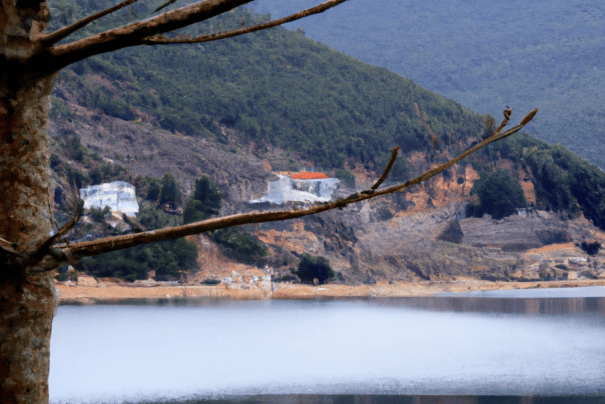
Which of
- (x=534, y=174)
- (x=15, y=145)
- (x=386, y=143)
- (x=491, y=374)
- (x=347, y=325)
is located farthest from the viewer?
(x=386, y=143)

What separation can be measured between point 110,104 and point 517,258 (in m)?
28.6

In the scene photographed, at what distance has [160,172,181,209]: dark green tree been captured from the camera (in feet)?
125

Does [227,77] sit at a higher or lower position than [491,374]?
higher

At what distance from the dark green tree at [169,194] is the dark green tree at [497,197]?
69.0 feet

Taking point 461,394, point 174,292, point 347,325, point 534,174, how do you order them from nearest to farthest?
point 461,394 < point 347,325 < point 174,292 < point 534,174

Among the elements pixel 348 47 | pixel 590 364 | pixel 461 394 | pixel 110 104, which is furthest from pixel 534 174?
pixel 348 47

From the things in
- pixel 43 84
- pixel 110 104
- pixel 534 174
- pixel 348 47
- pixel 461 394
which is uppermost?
pixel 348 47

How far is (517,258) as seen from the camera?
42406 millimetres

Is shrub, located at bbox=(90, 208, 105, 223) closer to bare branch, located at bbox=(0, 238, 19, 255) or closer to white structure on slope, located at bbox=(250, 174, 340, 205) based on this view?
white structure on slope, located at bbox=(250, 174, 340, 205)

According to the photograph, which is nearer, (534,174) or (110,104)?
(110,104)

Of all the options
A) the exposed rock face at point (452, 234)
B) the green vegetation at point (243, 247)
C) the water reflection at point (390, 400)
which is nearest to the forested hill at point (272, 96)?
the exposed rock face at point (452, 234)

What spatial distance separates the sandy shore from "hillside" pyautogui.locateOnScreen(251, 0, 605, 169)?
42066 millimetres

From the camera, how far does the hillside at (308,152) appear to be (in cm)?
3975

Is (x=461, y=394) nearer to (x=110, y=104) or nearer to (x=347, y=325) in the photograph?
(x=347, y=325)
